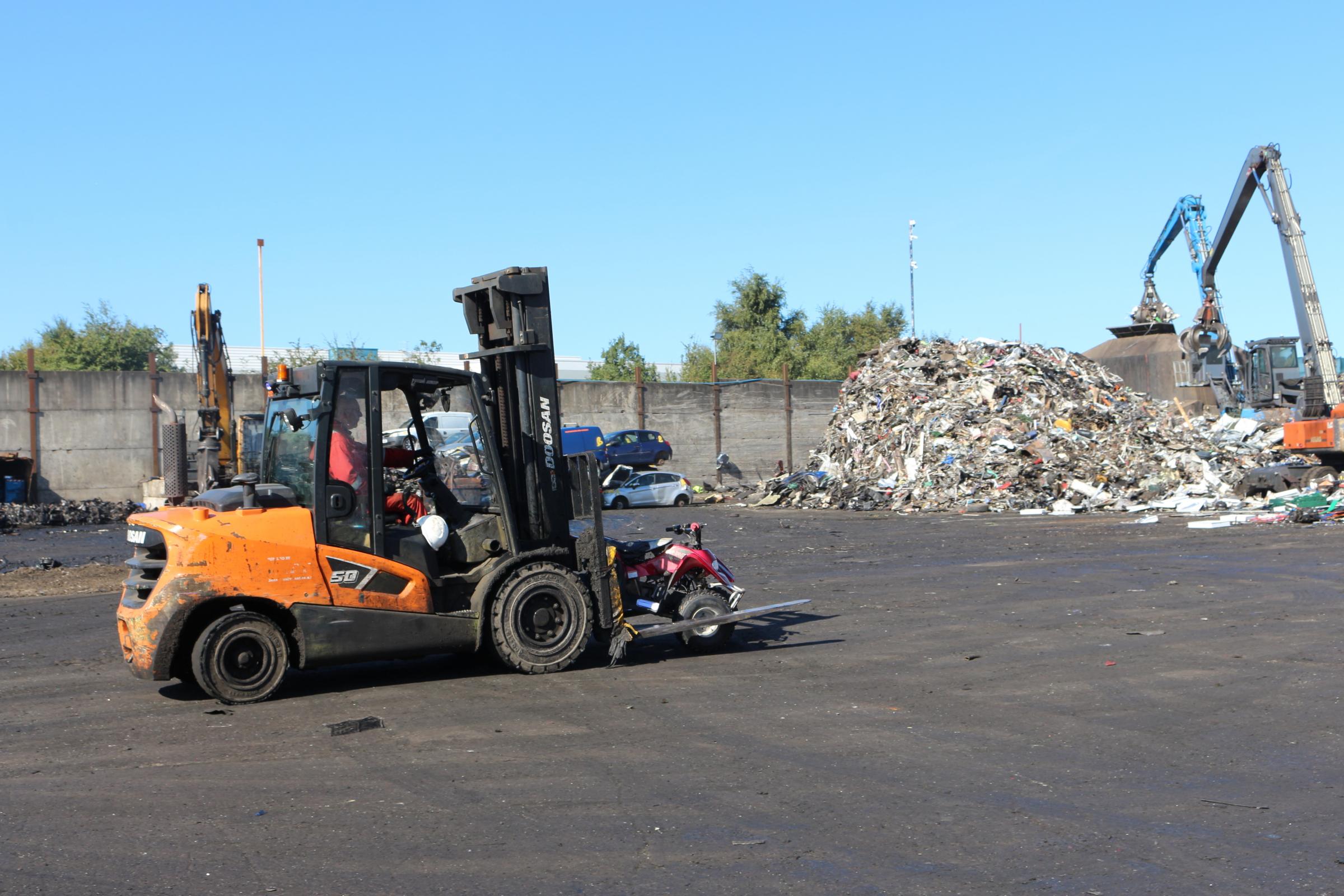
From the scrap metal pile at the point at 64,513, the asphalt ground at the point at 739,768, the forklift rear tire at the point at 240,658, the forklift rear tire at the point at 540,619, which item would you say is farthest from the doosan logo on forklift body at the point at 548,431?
the scrap metal pile at the point at 64,513

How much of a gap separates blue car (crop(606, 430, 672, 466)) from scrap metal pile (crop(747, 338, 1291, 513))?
4.90 m

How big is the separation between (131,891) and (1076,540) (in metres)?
17.1

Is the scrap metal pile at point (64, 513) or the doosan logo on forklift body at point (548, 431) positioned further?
the scrap metal pile at point (64, 513)

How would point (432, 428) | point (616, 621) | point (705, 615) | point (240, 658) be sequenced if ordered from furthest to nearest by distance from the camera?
1. point (705, 615)
2. point (616, 621)
3. point (432, 428)
4. point (240, 658)

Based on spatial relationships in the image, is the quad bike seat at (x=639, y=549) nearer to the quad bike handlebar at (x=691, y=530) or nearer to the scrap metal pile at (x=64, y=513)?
the quad bike handlebar at (x=691, y=530)

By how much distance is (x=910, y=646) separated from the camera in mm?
9641

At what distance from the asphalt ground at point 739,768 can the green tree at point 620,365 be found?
54.0 m

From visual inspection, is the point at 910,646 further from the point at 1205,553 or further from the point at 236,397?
the point at 236,397

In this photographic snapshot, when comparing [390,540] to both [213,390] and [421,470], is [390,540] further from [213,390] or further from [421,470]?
[213,390]

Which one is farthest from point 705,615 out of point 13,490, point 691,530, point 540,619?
point 13,490

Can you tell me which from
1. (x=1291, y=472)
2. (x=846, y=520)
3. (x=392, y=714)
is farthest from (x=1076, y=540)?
(x=392, y=714)

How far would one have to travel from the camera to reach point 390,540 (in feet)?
26.3

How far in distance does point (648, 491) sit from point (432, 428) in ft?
84.6

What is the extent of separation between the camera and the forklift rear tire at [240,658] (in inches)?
A: 298
